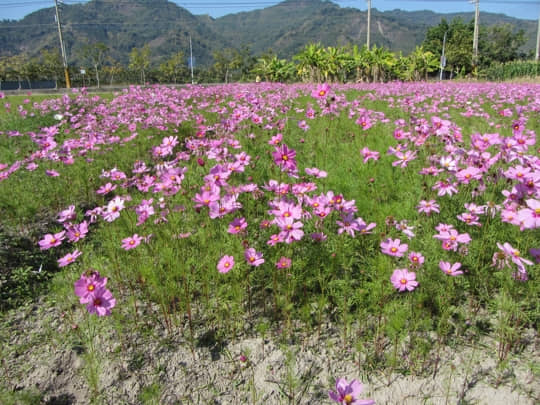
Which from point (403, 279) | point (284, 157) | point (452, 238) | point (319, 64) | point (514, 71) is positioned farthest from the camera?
point (514, 71)

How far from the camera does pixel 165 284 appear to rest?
6.19 ft

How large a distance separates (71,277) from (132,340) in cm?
64

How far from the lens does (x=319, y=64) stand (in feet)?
60.6

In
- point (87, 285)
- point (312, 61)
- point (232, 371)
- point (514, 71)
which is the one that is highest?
point (312, 61)

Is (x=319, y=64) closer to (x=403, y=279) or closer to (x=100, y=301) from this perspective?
(x=403, y=279)

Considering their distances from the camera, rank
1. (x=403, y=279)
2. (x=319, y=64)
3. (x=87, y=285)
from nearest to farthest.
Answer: (x=87, y=285)
(x=403, y=279)
(x=319, y=64)

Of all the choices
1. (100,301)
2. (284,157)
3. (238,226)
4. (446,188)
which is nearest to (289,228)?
(238,226)

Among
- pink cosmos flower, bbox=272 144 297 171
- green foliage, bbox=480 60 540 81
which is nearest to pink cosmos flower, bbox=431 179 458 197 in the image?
pink cosmos flower, bbox=272 144 297 171

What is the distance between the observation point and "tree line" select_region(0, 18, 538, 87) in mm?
18828

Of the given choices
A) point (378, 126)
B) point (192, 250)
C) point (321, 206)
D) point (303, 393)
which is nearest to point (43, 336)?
point (192, 250)

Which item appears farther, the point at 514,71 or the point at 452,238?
the point at 514,71

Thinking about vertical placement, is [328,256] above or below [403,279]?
below

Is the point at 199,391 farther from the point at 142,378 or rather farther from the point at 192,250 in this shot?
the point at 192,250

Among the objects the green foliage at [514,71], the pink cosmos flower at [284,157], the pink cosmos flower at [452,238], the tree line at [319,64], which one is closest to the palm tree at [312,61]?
the tree line at [319,64]
